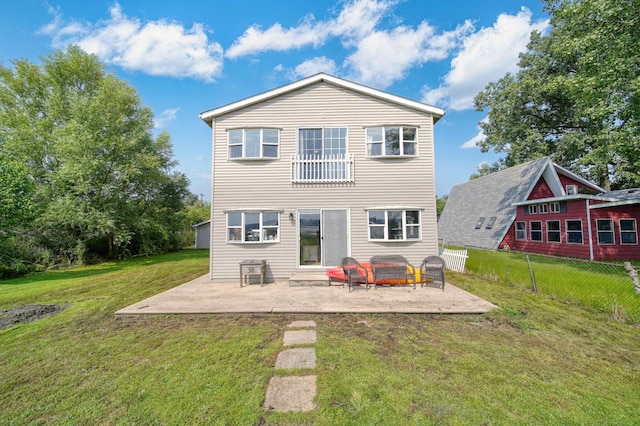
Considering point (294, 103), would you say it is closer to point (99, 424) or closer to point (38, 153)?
point (99, 424)

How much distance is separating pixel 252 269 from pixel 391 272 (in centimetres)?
451

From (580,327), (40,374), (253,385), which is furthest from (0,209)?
(580,327)

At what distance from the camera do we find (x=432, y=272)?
7.96m

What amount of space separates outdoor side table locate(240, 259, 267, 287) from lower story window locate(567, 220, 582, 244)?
1681 cm

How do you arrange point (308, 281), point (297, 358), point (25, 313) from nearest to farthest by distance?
point (297, 358) < point (25, 313) < point (308, 281)

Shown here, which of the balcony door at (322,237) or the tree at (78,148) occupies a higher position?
the tree at (78,148)

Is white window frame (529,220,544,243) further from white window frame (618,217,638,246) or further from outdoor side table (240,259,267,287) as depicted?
outdoor side table (240,259,267,287)

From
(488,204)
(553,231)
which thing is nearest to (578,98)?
(553,231)

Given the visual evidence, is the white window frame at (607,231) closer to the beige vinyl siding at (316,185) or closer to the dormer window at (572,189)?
the dormer window at (572,189)

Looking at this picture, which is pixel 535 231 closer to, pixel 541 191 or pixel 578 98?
pixel 541 191

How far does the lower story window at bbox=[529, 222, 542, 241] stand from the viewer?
15.9 metres

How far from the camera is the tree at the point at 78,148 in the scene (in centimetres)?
1477

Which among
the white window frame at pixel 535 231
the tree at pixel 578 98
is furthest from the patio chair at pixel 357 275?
the white window frame at pixel 535 231

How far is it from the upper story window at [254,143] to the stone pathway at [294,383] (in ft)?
22.5
